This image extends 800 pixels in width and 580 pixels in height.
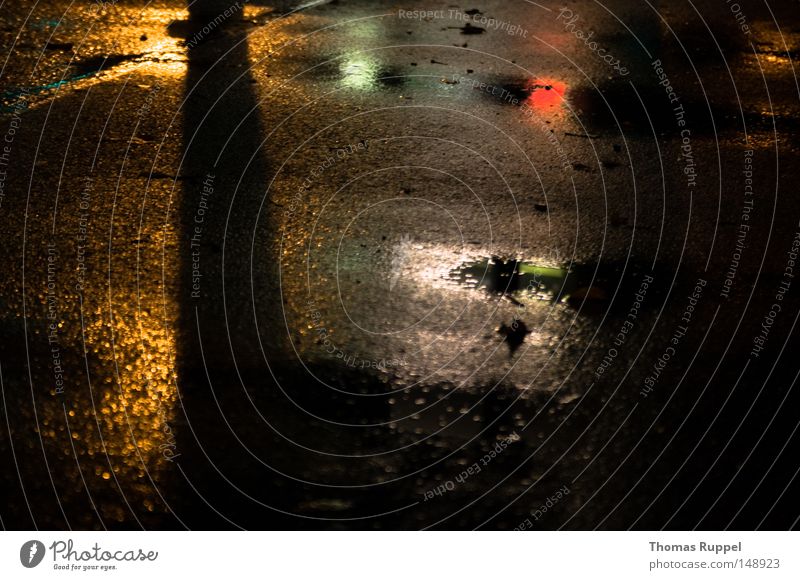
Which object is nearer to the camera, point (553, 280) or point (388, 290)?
point (388, 290)

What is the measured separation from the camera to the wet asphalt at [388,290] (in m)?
2.49

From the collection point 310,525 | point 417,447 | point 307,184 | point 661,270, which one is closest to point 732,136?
point 661,270

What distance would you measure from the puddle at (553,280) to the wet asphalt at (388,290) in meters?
0.01

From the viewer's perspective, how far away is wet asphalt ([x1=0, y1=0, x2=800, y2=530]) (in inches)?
98.1

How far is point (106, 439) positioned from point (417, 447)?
1016mm

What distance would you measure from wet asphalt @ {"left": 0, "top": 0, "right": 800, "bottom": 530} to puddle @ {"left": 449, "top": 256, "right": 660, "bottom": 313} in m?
0.01

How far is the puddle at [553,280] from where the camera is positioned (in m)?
3.29

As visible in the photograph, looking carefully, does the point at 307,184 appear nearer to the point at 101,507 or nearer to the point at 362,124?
the point at 362,124

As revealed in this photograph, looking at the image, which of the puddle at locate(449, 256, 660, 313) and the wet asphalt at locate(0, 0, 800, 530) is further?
the puddle at locate(449, 256, 660, 313)

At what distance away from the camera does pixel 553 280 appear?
11.1 feet

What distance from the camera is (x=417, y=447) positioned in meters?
2.62

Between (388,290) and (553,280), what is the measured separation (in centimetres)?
72

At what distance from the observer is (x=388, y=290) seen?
10.8 ft

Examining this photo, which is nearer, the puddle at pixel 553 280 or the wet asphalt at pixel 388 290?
the wet asphalt at pixel 388 290
